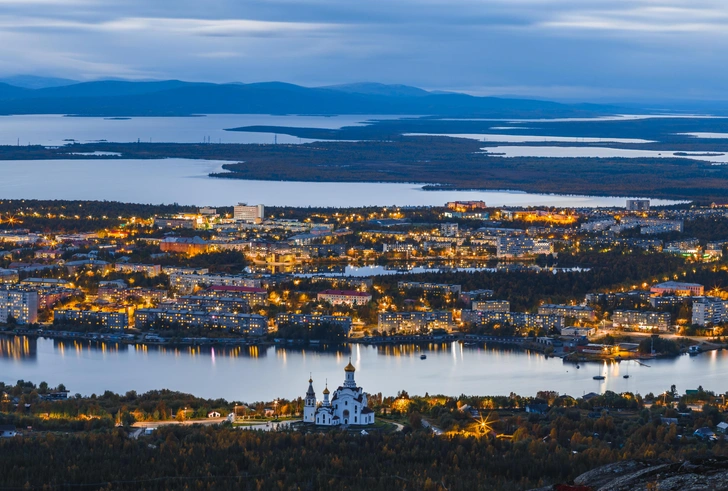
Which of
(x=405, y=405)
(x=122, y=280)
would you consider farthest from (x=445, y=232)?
(x=405, y=405)

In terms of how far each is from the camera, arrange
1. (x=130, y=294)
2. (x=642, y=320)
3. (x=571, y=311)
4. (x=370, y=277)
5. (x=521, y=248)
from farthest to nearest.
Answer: (x=521, y=248), (x=370, y=277), (x=130, y=294), (x=571, y=311), (x=642, y=320)

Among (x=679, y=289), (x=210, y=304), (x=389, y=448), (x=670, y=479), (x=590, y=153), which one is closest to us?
(x=670, y=479)

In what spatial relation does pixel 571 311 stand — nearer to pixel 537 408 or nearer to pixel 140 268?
pixel 537 408

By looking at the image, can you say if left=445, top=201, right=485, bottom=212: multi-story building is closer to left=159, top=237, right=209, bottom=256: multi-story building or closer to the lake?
the lake

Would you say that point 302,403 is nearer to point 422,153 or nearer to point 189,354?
point 189,354


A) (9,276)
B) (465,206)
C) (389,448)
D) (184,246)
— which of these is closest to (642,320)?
(389,448)

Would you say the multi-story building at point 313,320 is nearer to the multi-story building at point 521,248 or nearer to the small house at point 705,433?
the small house at point 705,433

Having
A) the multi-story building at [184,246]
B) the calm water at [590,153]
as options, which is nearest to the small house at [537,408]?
the multi-story building at [184,246]

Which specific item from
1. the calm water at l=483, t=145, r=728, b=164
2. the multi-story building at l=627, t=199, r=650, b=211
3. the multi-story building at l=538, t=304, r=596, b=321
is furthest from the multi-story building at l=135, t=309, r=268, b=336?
the calm water at l=483, t=145, r=728, b=164
